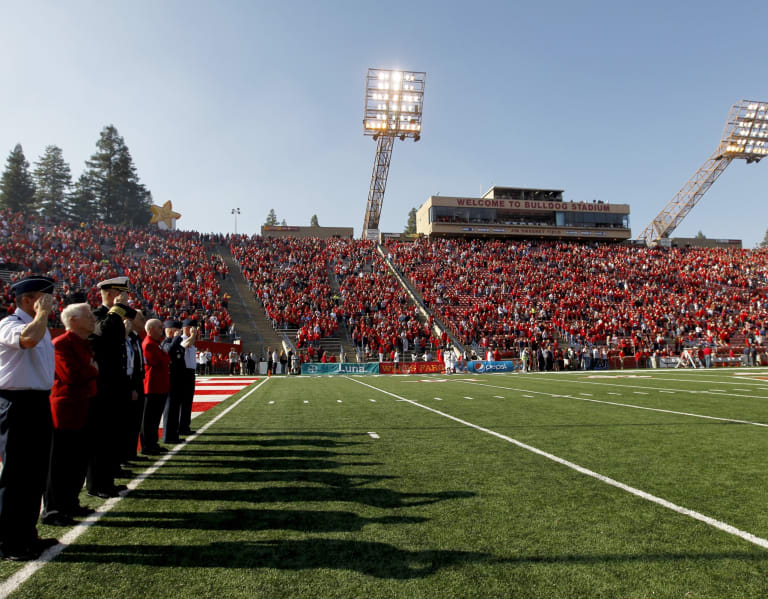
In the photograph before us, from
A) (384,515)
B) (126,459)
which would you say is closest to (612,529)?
(384,515)

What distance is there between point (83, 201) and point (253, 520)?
87.3 meters

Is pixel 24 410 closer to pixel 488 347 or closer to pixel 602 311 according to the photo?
pixel 488 347

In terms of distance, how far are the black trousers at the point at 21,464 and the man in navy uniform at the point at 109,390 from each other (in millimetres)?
1094

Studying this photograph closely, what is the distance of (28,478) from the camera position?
3.40 m

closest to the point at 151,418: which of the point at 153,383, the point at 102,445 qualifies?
the point at 153,383

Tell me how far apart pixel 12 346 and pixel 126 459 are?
3.12 m

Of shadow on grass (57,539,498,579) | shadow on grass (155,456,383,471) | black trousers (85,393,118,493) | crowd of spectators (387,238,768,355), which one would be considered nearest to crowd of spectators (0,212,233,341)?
crowd of spectators (387,238,768,355)

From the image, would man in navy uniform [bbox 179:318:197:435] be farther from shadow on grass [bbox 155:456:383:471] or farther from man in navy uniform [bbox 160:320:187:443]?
shadow on grass [bbox 155:456:383:471]

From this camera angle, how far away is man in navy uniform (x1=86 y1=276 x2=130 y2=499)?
466 centimetres

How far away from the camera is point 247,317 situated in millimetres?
31219

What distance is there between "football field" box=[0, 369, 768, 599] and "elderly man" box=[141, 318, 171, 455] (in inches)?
22.5

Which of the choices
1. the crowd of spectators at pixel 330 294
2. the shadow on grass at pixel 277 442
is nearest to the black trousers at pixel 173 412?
the shadow on grass at pixel 277 442

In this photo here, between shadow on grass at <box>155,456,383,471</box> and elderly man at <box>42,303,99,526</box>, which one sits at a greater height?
elderly man at <box>42,303,99,526</box>

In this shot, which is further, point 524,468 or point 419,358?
point 419,358
